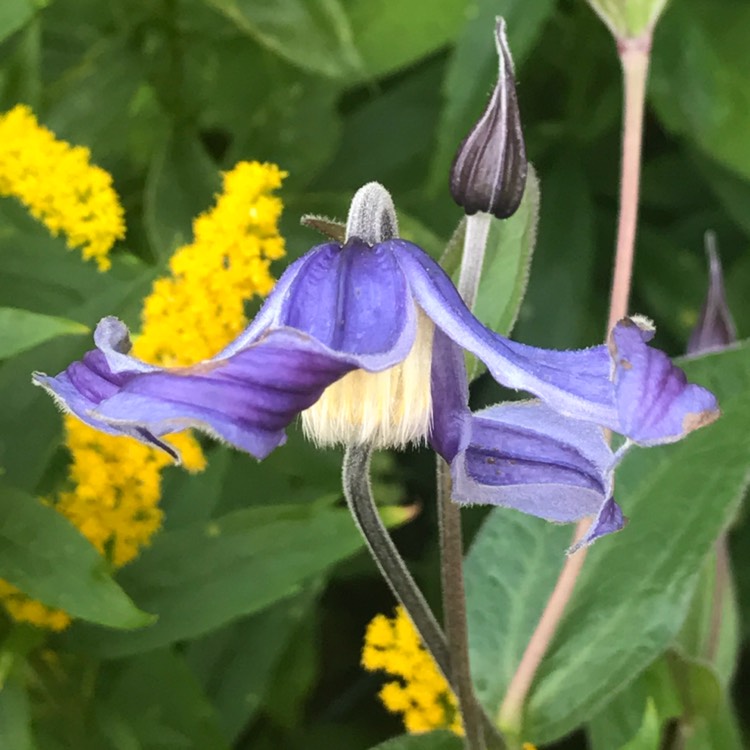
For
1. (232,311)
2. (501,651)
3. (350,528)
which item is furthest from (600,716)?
(232,311)

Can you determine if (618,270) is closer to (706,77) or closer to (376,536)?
(376,536)

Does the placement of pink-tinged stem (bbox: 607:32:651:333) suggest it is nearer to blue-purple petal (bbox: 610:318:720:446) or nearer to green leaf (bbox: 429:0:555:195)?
green leaf (bbox: 429:0:555:195)

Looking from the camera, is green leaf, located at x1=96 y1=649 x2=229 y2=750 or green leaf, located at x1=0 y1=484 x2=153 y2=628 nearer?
green leaf, located at x1=0 y1=484 x2=153 y2=628

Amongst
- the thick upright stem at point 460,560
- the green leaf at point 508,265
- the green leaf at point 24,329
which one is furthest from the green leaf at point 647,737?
the green leaf at point 24,329

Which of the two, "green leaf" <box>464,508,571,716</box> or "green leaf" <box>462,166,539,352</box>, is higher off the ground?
"green leaf" <box>462,166,539,352</box>

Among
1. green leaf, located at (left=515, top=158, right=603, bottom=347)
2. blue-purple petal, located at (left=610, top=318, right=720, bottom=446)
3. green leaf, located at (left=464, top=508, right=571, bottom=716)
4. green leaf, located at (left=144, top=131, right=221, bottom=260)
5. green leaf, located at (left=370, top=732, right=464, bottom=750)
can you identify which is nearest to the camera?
blue-purple petal, located at (left=610, top=318, right=720, bottom=446)

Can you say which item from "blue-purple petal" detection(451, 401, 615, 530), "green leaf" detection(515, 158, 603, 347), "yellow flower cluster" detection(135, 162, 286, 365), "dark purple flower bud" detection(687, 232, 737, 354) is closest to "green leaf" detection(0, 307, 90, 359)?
"yellow flower cluster" detection(135, 162, 286, 365)

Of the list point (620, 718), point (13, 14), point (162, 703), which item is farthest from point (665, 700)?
point (13, 14)
